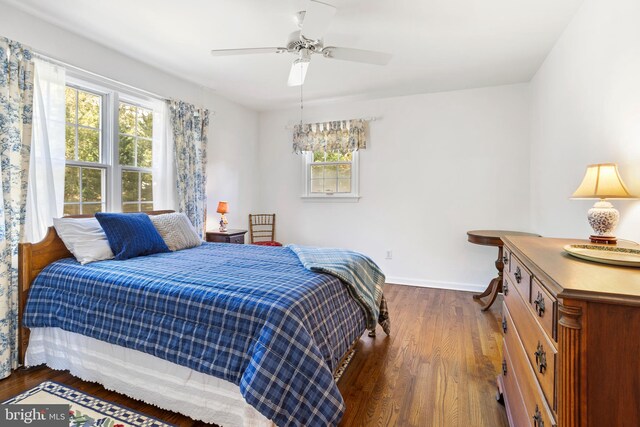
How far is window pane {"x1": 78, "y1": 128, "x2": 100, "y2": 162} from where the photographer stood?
→ 287cm

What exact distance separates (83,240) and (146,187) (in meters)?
1.17

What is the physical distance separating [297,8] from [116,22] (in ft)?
4.88

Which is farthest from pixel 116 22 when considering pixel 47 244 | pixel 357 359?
pixel 357 359

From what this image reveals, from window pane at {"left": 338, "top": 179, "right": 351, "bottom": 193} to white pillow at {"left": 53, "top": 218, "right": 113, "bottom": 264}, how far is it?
3.06 m

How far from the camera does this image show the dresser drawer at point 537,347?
95 centimetres

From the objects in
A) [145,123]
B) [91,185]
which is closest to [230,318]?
[91,185]

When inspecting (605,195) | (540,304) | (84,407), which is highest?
(605,195)

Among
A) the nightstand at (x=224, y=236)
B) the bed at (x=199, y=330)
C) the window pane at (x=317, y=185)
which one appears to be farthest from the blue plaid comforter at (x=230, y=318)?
the window pane at (x=317, y=185)

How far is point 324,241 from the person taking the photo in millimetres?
4906

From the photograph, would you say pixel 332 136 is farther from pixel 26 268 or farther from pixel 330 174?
pixel 26 268

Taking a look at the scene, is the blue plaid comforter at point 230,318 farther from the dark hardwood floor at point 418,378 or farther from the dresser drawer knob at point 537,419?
the dresser drawer knob at point 537,419

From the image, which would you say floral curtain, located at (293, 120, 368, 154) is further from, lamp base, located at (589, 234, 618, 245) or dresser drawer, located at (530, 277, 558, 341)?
dresser drawer, located at (530, 277, 558, 341)

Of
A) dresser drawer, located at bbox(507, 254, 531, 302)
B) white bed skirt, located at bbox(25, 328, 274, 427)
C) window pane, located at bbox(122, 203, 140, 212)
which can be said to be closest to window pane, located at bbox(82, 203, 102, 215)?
window pane, located at bbox(122, 203, 140, 212)

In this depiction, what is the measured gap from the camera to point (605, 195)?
1513mm
